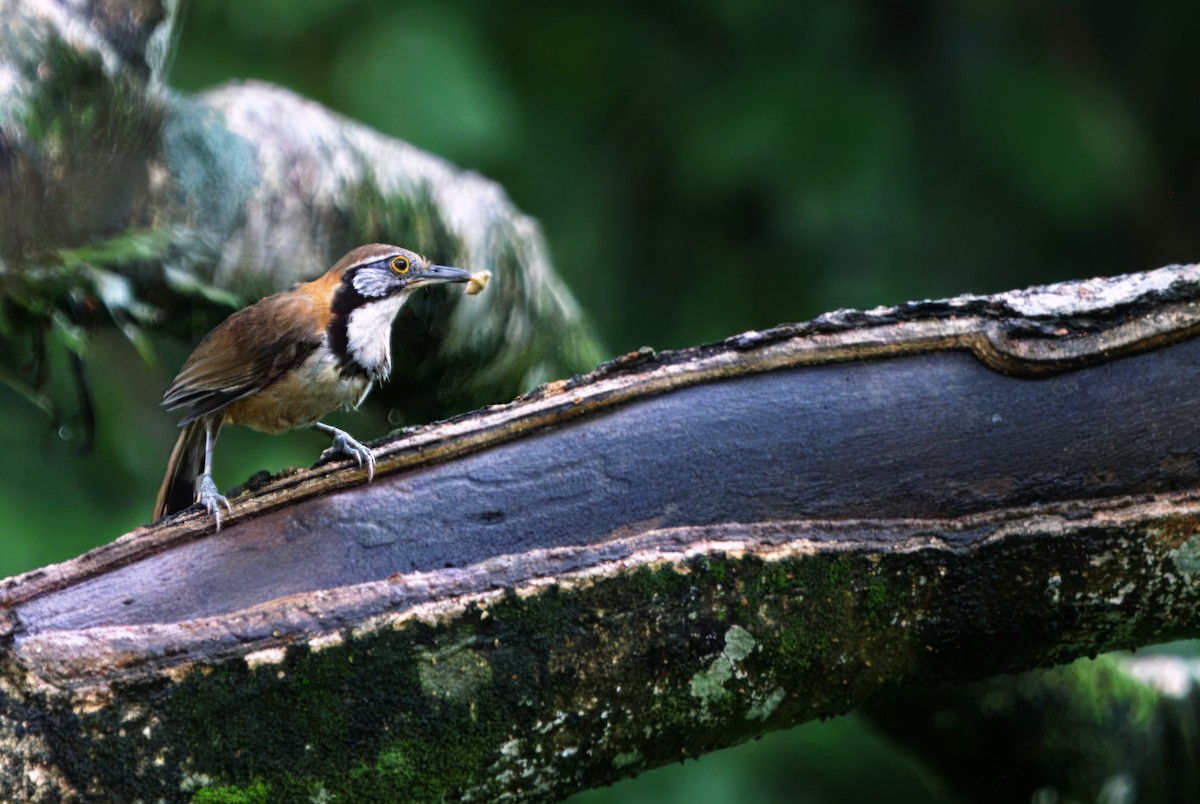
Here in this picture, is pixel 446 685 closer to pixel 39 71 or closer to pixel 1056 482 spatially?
pixel 1056 482

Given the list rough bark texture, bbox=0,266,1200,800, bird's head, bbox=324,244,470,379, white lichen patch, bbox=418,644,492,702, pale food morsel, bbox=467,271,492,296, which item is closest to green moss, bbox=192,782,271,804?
rough bark texture, bbox=0,266,1200,800

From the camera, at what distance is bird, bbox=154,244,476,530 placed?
2.83 m

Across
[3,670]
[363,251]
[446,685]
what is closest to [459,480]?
[446,685]

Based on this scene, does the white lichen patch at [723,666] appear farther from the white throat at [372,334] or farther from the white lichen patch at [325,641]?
the white throat at [372,334]

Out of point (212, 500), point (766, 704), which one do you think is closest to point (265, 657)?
point (212, 500)

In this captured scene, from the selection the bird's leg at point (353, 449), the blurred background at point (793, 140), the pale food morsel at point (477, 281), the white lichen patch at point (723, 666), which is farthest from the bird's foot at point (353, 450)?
the blurred background at point (793, 140)

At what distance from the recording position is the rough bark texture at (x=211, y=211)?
3.38 m

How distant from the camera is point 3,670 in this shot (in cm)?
194

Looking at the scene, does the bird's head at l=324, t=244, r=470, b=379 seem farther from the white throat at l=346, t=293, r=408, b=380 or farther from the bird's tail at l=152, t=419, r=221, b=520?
the bird's tail at l=152, t=419, r=221, b=520

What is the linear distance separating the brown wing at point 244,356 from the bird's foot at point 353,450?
0.64ft

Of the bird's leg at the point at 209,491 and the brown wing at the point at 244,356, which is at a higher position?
the brown wing at the point at 244,356

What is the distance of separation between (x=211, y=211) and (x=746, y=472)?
91.6 inches

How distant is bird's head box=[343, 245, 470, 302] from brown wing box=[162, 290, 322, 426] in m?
0.13

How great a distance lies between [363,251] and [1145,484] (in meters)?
1.75
